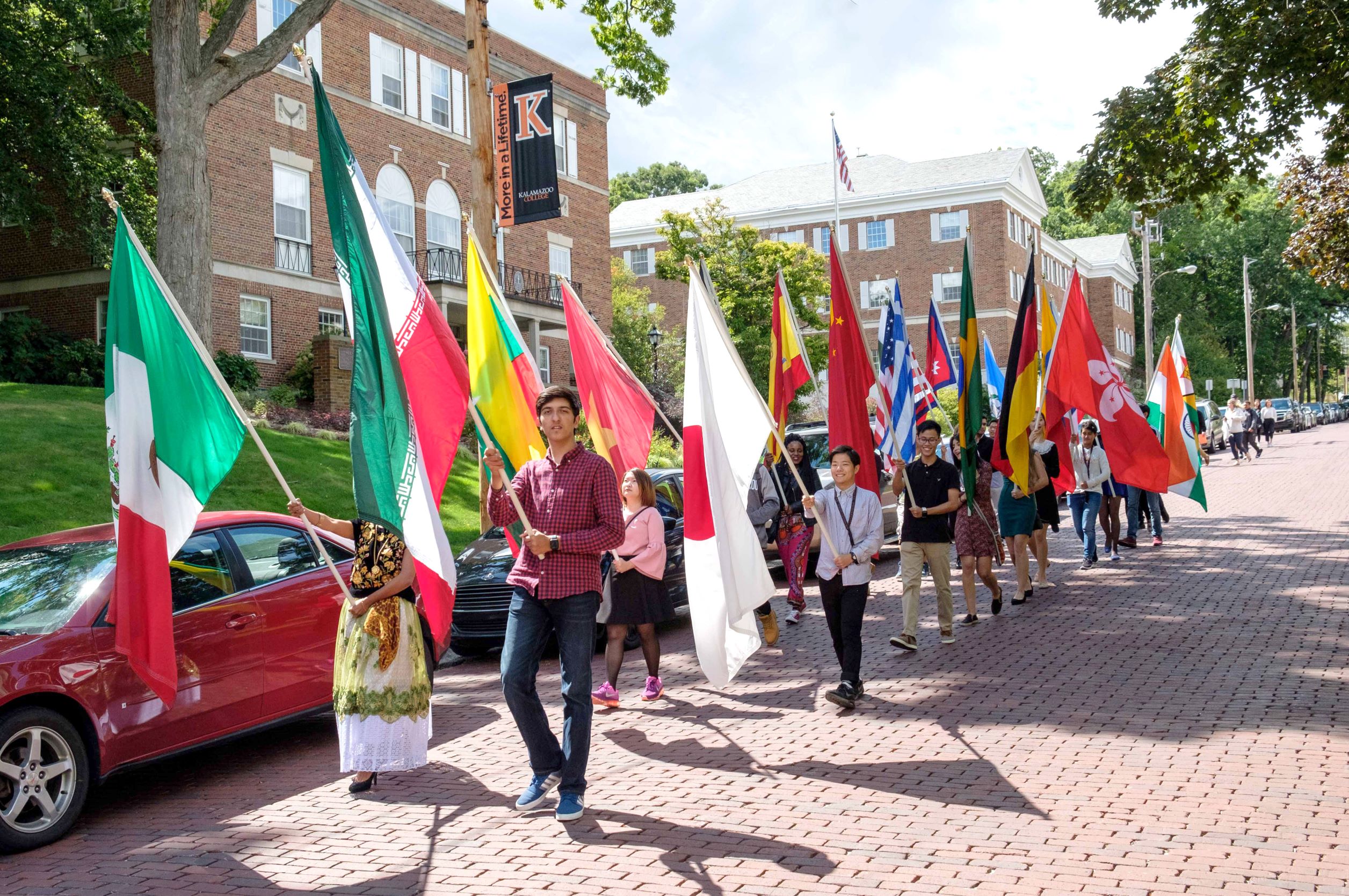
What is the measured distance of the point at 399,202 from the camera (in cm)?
3173

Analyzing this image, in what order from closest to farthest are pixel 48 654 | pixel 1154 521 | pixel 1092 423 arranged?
pixel 48 654 → pixel 1092 423 → pixel 1154 521

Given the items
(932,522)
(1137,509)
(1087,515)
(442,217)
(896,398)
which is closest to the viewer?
(932,522)

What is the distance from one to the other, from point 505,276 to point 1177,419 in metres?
22.9

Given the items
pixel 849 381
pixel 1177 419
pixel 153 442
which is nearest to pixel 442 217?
pixel 1177 419

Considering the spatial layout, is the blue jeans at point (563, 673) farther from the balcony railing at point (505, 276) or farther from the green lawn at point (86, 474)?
the balcony railing at point (505, 276)

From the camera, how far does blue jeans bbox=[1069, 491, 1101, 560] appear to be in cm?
1463

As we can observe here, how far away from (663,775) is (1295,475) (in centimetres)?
2805

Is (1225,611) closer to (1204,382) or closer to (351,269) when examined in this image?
(351,269)

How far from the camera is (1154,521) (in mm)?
17047

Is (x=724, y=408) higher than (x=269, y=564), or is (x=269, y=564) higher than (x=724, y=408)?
(x=724, y=408)

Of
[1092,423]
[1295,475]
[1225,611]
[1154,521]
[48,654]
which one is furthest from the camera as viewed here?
[1295,475]

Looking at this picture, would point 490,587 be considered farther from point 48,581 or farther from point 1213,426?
point 1213,426

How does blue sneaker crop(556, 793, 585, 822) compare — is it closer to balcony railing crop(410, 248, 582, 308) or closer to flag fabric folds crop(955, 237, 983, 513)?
→ flag fabric folds crop(955, 237, 983, 513)

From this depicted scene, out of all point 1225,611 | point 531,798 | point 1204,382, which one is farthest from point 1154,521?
point 1204,382
